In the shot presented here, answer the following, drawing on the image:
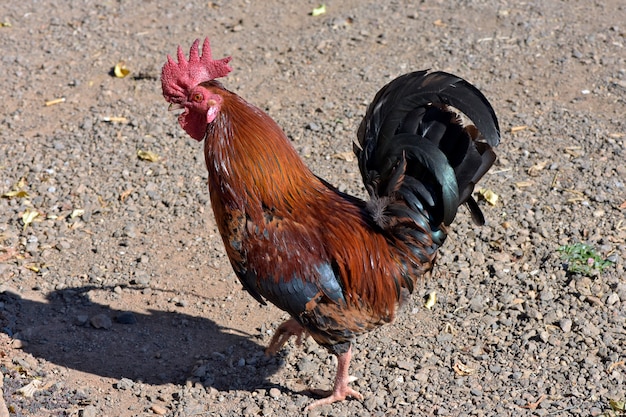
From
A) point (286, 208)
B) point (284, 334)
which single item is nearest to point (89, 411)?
point (284, 334)

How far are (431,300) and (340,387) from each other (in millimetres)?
1141

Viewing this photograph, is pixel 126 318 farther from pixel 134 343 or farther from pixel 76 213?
pixel 76 213

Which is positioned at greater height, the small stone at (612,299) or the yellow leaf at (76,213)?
the yellow leaf at (76,213)

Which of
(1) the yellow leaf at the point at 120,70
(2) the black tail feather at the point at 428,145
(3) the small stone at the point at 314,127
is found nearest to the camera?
(2) the black tail feather at the point at 428,145

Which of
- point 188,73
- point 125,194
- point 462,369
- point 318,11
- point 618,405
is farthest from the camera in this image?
point 318,11

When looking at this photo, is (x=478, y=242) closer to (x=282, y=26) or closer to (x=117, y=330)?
(x=117, y=330)

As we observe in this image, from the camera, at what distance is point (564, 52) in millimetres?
8312

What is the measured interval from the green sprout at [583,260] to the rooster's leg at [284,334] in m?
2.13

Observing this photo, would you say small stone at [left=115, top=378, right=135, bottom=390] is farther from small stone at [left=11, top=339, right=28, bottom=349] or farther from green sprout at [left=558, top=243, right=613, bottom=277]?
green sprout at [left=558, top=243, right=613, bottom=277]

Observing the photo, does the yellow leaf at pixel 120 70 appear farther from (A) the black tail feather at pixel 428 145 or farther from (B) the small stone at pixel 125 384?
(A) the black tail feather at pixel 428 145

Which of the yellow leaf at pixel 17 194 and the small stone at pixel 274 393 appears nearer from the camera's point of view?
the small stone at pixel 274 393

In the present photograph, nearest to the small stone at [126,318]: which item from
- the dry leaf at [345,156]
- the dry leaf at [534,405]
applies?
the dry leaf at [345,156]

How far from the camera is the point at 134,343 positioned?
17.8 feet

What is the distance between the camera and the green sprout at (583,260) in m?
5.61
